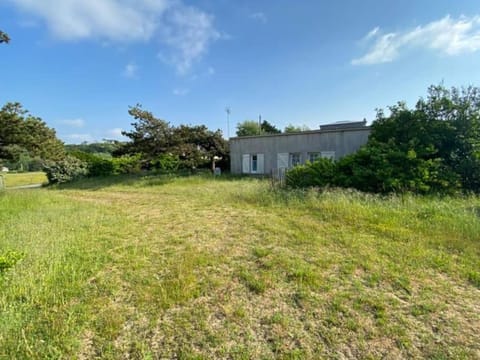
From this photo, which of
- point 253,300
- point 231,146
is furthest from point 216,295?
point 231,146

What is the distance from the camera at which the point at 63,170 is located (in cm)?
1592

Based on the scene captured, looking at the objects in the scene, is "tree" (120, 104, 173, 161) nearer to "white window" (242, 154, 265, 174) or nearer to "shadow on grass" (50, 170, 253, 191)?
"shadow on grass" (50, 170, 253, 191)

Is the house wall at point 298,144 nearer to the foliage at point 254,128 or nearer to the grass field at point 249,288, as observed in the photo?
the grass field at point 249,288

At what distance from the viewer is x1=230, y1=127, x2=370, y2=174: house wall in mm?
12539

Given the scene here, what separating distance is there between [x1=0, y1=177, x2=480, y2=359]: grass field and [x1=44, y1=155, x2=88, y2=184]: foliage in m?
12.9

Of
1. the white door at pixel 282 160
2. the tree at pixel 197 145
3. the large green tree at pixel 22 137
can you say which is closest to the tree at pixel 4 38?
the large green tree at pixel 22 137

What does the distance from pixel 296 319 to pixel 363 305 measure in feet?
2.42

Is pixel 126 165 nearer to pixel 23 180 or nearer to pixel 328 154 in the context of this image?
pixel 23 180

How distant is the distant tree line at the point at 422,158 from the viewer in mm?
7250

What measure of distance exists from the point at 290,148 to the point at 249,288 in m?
12.6

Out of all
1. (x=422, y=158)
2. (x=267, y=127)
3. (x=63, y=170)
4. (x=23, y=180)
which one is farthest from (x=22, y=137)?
(x=267, y=127)

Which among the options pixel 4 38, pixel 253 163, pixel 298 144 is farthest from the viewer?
pixel 253 163

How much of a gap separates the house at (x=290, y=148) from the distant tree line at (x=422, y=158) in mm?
Result: 3309

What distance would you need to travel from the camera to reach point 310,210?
231 inches
